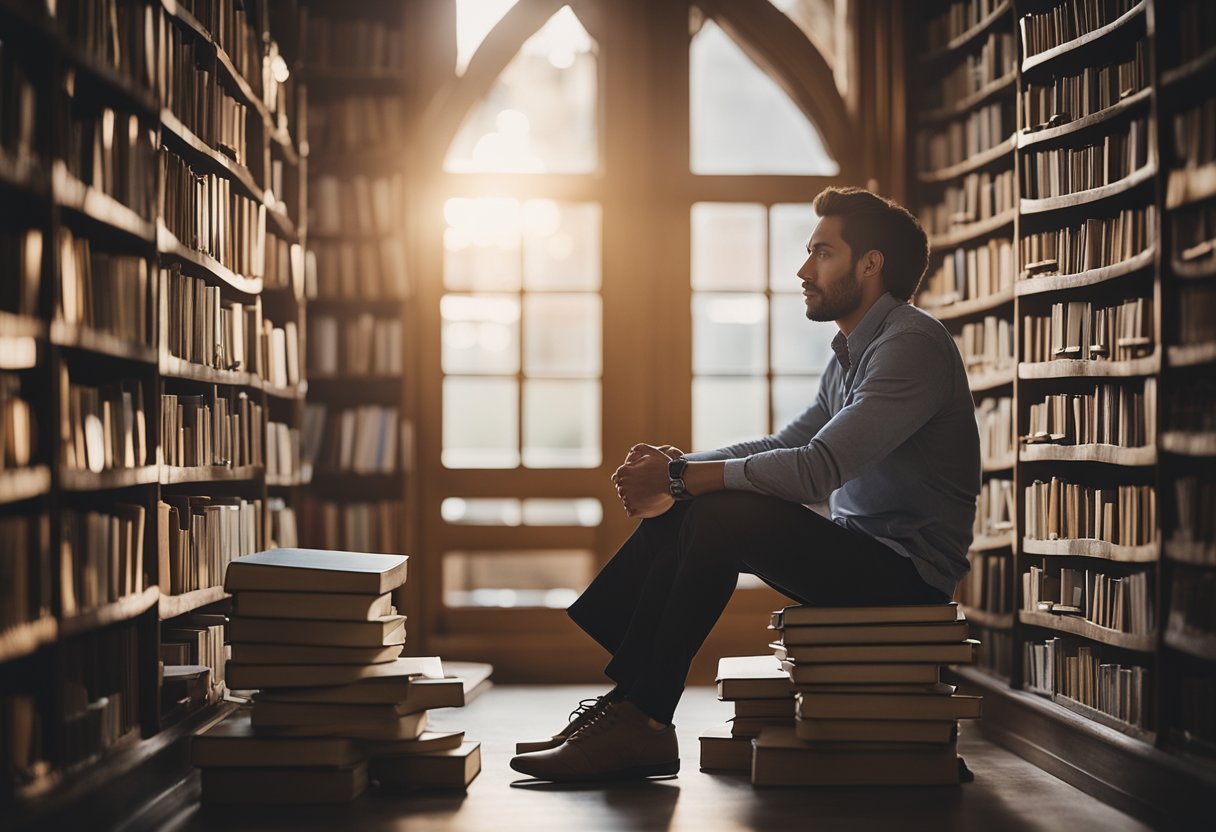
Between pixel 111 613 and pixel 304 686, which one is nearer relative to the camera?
pixel 111 613

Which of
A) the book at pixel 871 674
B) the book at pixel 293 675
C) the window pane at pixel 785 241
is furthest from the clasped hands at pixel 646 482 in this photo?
the window pane at pixel 785 241

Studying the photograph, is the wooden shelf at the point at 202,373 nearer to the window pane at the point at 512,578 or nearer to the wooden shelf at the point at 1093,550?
the window pane at the point at 512,578

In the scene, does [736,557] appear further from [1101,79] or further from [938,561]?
[1101,79]

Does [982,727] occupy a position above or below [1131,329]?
below

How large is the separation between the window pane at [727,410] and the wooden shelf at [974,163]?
1157mm

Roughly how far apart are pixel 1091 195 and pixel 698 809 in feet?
6.76

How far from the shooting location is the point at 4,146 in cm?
223

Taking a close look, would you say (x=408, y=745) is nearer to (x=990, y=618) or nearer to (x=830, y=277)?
(x=830, y=277)

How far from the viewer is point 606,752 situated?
3070 millimetres

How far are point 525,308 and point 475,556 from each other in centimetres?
112

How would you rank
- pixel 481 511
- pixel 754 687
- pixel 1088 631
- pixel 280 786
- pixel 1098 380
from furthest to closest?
1. pixel 481 511
2. pixel 1098 380
3. pixel 1088 631
4. pixel 754 687
5. pixel 280 786

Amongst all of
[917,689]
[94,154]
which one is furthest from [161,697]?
[917,689]

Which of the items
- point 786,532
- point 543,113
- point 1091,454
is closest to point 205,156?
point 786,532

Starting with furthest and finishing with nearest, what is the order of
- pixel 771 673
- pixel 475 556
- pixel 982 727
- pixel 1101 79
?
pixel 475 556, pixel 982 727, pixel 1101 79, pixel 771 673
